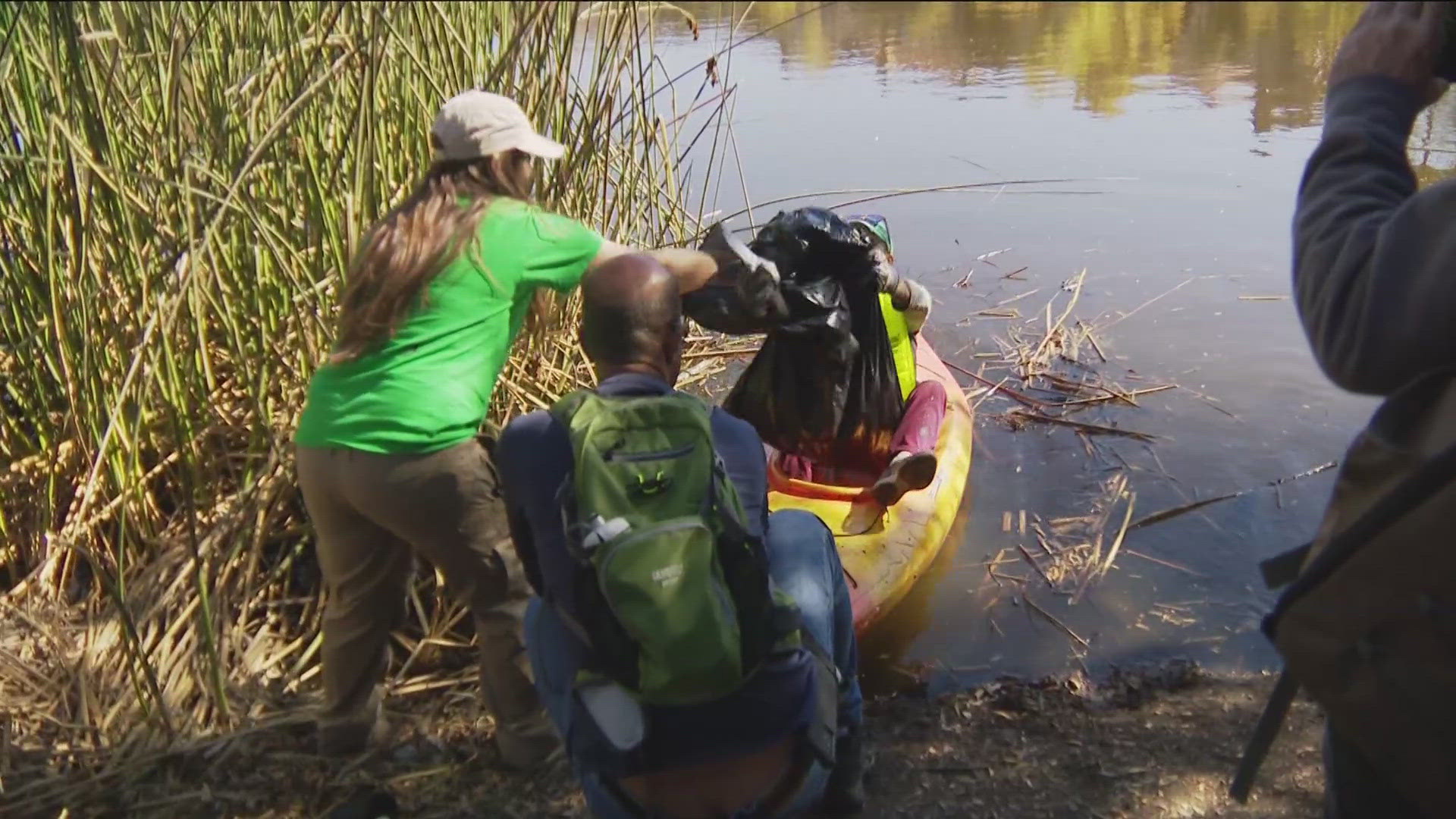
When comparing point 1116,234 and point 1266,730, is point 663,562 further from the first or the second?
point 1116,234

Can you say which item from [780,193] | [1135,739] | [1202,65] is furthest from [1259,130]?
[1135,739]

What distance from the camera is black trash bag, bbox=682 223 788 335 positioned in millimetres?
2889

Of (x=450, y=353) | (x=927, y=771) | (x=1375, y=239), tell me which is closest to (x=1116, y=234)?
(x=927, y=771)

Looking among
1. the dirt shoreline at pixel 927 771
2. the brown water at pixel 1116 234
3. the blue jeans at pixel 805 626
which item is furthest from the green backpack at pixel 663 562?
the brown water at pixel 1116 234

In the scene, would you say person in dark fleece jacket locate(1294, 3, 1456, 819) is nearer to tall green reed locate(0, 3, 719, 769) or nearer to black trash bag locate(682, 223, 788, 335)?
black trash bag locate(682, 223, 788, 335)

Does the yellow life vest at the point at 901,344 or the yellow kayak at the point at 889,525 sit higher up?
the yellow life vest at the point at 901,344

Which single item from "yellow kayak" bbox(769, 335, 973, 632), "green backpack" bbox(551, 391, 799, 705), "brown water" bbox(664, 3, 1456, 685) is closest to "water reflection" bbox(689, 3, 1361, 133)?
"brown water" bbox(664, 3, 1456, 685)

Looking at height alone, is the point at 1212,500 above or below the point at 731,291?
below

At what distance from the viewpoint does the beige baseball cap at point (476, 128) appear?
2340 mm

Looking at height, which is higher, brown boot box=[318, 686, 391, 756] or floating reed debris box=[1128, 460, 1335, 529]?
brown boot box=[318, 686, 391, 756]

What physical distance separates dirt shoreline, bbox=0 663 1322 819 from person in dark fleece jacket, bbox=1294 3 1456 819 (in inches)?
48.3

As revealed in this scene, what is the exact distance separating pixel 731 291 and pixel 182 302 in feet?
4.40

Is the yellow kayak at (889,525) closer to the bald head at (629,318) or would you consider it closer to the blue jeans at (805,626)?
the blue jeans at (805,626)

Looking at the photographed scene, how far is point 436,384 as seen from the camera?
2.27 m
